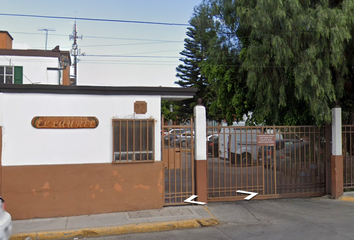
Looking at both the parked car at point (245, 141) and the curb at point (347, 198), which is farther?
the curb at point (347, 198)

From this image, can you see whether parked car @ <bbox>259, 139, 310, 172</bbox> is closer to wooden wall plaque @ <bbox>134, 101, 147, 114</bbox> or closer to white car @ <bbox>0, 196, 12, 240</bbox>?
wooden wall plaque @ <bbox>134, 101, 147, 114</bbox>

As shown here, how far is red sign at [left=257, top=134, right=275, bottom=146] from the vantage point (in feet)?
29.3

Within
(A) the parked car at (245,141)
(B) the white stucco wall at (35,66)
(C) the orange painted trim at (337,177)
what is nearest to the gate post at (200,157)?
(A) the parked car at (245,141)

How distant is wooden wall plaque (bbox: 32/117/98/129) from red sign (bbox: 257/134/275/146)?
4510mm

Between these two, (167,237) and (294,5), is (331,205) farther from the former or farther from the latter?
(294,5)

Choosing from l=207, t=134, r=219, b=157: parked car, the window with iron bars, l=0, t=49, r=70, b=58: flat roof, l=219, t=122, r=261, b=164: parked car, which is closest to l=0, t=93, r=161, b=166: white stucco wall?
the window with iron bars

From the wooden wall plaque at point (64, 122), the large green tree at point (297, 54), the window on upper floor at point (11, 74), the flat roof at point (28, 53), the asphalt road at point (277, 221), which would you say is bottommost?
the asphalt road at point (277, 221)

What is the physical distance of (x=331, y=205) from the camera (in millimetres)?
8539

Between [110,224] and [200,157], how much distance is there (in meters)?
2.84

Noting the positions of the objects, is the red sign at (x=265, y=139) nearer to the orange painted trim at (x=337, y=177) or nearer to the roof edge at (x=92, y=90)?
the orange painted trim at (x=337, y=177)

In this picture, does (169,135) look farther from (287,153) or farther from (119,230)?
(287,153)

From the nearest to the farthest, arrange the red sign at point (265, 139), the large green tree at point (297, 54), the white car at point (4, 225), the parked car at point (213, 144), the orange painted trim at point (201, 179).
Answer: the white car at point (4, 225) → the orange painted trim at point (201, 179) → the parked car at point (213, 144) → the large green tree at point (297, 54) → the red sign at point (265, 139)

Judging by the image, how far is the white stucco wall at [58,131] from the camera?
280 inches

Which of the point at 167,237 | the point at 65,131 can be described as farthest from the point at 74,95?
the point at 167,237
